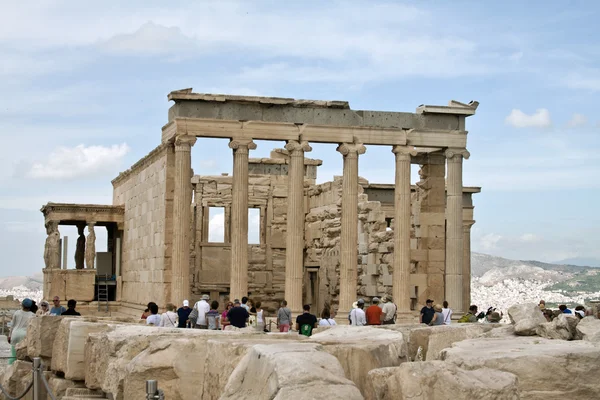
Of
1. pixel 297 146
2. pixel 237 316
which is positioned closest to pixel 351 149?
pixel 297 146

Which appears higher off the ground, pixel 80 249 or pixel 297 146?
pixel 297 146

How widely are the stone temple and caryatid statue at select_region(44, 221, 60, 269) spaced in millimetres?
35

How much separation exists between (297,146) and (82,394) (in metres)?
17.8

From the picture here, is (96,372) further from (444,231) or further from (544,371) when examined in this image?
(444,231)

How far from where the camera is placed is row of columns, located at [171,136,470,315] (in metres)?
27.5

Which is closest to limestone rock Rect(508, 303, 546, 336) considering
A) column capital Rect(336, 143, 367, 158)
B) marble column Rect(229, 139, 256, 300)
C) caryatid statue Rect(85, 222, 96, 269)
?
marble column Rect(229, 139, 256, 300)

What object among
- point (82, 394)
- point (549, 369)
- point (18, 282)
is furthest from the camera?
point (18, 282)

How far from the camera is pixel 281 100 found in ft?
91.9

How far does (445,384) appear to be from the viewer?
6.25m

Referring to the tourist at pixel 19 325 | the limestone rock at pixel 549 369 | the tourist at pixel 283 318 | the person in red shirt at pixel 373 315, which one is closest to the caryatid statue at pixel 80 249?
the tourist at pixel 283 318

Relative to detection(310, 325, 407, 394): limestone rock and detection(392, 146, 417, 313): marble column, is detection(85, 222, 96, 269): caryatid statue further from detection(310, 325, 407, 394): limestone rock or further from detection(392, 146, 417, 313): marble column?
detection(310, 325, 407, 394): limestone rock

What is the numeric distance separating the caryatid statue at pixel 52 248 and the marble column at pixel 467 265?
14.2 m

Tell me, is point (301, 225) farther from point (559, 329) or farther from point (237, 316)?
point (559, 329)

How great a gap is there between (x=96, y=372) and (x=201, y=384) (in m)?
2.22
